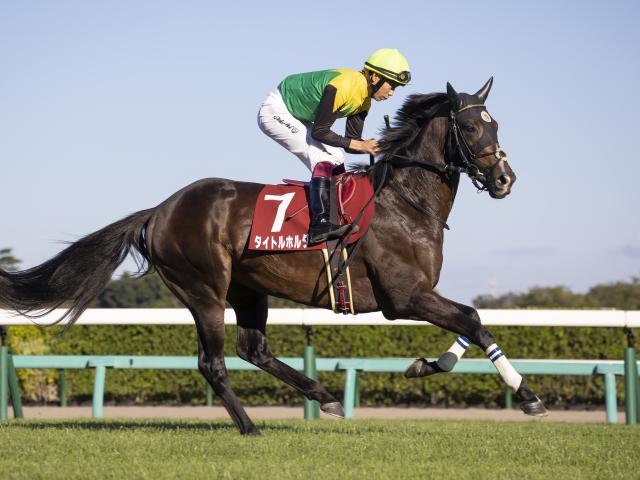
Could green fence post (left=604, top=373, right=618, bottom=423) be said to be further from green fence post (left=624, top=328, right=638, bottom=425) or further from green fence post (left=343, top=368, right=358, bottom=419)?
green fence post (left=343, top=368, right=358, bottom=419)

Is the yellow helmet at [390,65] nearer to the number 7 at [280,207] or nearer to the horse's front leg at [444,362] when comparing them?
the number 7 at [280,207]

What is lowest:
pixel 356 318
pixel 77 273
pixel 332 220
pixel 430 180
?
pixel 356 318

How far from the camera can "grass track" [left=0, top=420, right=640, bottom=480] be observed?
179 inches

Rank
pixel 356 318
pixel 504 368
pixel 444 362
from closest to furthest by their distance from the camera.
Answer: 1. pixel 504 368
2. pixel 444 362
3. pixel 356 318

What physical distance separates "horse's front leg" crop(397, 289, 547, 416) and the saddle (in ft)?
1.54

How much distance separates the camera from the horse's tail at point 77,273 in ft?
22.3

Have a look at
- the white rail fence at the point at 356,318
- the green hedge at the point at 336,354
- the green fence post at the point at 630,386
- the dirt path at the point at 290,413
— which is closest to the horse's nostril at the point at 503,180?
the white rail fence at the point at 356,318

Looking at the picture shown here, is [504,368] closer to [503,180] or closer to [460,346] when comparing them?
[460,346]

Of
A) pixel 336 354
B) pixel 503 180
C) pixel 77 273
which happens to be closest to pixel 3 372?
pixel 77 273

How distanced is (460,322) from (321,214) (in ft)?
3.47

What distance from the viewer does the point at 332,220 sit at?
235 inches

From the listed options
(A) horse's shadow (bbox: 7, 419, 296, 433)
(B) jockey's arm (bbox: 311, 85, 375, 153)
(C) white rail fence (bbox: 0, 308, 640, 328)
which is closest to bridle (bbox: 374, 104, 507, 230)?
(B) jockey's arm (bbox: 311, 85, 375, 153)

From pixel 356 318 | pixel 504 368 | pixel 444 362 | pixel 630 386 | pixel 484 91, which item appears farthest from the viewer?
pixel 356 318

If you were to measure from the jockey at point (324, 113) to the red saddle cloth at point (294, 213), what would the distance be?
77 mm
